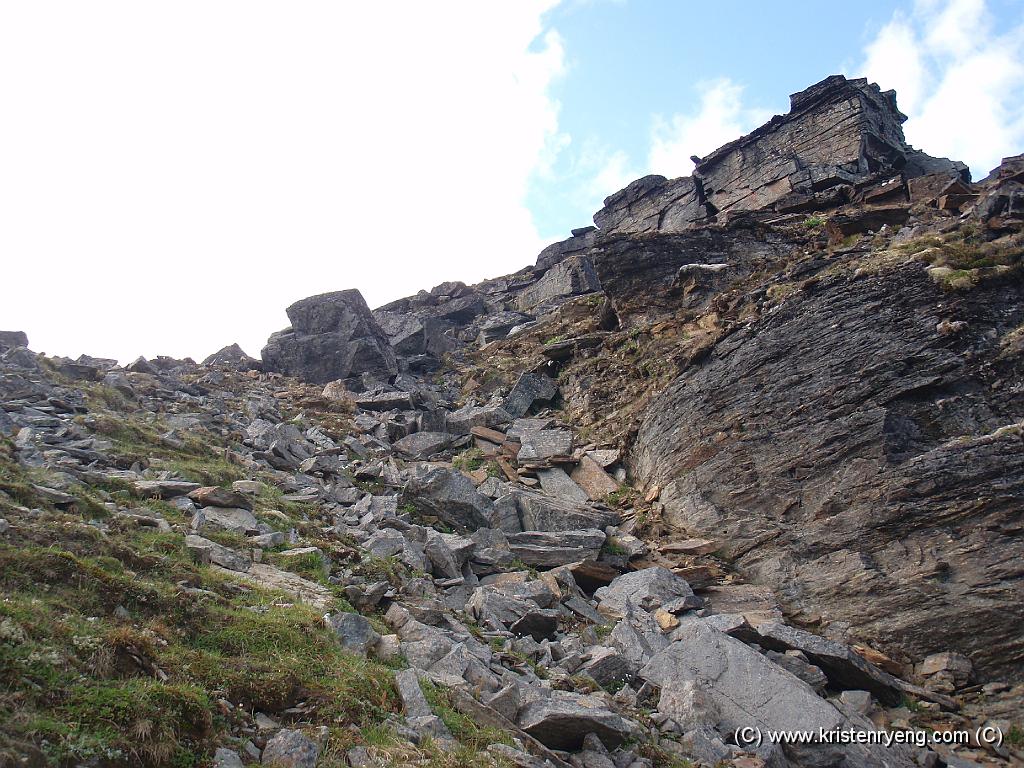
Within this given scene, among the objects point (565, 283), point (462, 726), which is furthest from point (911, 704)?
point (565, 283)

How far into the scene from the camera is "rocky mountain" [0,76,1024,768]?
642 cm

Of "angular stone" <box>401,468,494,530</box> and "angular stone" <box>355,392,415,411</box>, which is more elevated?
"angular stone" <box>355,392,415,411</box>

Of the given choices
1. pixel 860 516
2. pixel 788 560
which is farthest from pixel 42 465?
pixel 860 516

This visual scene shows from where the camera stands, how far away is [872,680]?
1041 centimetres

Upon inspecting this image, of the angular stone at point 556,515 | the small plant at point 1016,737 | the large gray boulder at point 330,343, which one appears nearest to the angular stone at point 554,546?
the angular stone at point 556,515

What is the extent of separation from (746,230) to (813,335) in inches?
403

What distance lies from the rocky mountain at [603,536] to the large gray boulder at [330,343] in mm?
4969

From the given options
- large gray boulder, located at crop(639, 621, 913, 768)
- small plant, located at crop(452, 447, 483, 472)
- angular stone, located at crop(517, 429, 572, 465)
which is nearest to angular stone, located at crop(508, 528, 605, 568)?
large gray boulder, located at crop(639, 621, 913, 768)

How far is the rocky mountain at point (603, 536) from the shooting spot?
21.1ft

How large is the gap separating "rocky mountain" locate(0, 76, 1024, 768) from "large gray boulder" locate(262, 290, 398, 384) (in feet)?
16.3

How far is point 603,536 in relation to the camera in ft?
49.1

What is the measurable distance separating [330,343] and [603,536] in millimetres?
21125

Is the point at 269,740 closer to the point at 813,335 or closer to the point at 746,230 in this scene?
the point at 813,335

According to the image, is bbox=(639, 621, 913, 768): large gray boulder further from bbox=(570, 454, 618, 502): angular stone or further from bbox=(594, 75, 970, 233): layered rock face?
bbox=(594, 75, 970, 233): layered rock face
